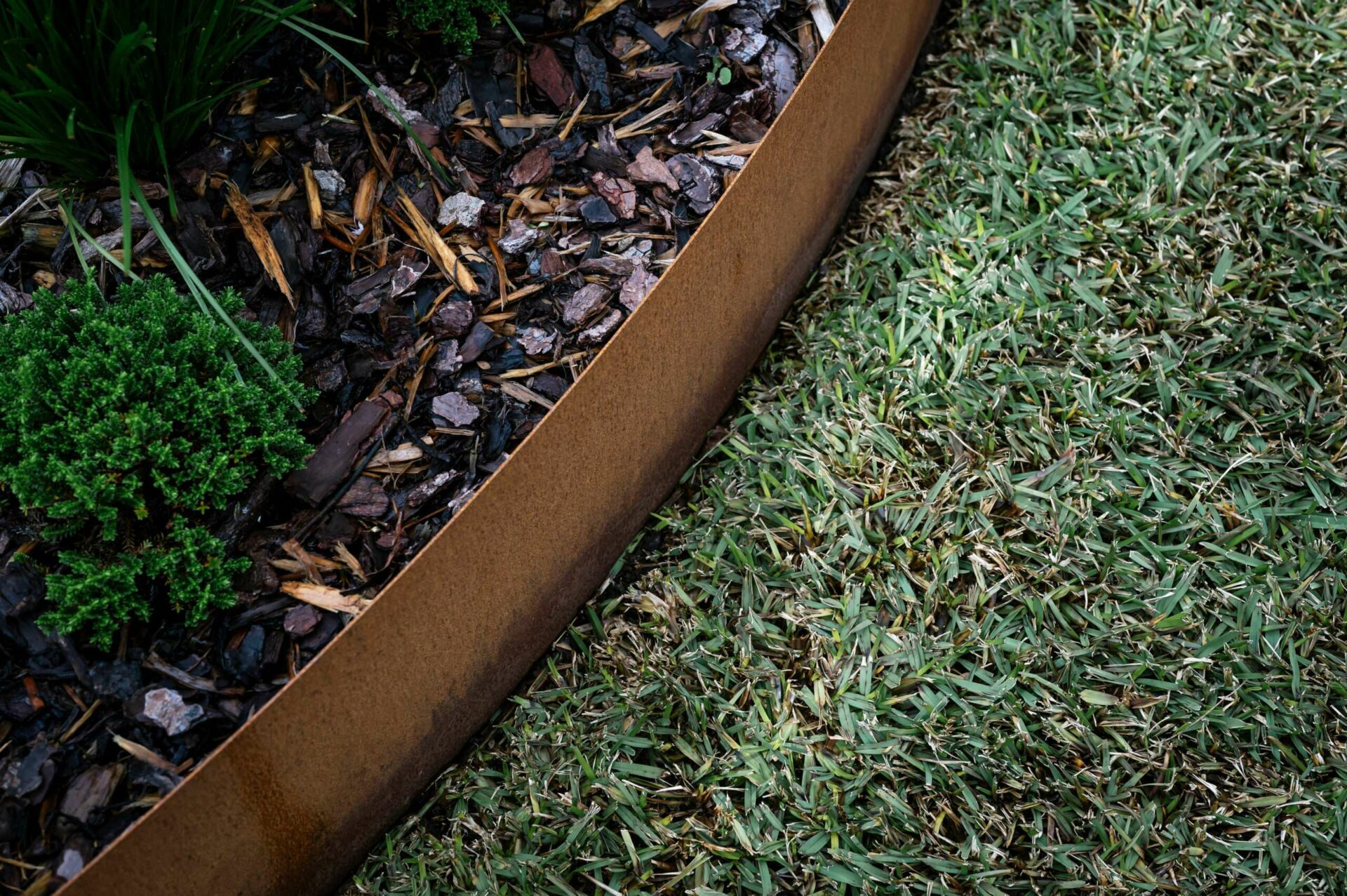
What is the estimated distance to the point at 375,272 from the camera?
183 centimetres

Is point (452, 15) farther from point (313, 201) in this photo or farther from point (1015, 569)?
point (1015, 569)

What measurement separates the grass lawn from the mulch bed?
1.29ft

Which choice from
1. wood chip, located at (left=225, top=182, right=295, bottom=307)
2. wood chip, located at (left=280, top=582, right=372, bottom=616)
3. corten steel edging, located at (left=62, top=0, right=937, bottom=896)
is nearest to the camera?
corten steel edging, located at (left=62, top=0, right=937, bottom=896)

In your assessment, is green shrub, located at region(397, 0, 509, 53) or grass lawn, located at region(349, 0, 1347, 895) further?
green shrub, located at region(397, 0, 509, 53)

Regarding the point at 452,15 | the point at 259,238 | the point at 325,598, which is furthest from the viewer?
the point at 452,15

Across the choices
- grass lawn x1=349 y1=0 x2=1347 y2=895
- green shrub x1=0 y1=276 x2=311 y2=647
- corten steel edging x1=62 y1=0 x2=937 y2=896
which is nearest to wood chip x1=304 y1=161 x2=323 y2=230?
green shrub x1=0 y1=276 x2=311 y2=647

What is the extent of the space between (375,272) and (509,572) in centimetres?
64

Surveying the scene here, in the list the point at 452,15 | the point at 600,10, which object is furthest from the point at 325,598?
the point at 600,10

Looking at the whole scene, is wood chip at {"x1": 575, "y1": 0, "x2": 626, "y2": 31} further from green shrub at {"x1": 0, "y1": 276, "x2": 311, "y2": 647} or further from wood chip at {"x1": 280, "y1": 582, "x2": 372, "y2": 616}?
wood chip at {"x1": 280, "y1": 582, "x2": 372, "y2": 616}

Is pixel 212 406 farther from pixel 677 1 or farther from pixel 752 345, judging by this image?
pixel 677 1

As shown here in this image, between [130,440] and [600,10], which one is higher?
[130,440]

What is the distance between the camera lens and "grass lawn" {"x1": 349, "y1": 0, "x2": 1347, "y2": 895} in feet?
5.25

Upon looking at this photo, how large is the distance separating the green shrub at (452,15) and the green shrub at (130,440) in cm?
69

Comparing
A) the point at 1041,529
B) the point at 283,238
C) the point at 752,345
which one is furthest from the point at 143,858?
the point at 1041,529
